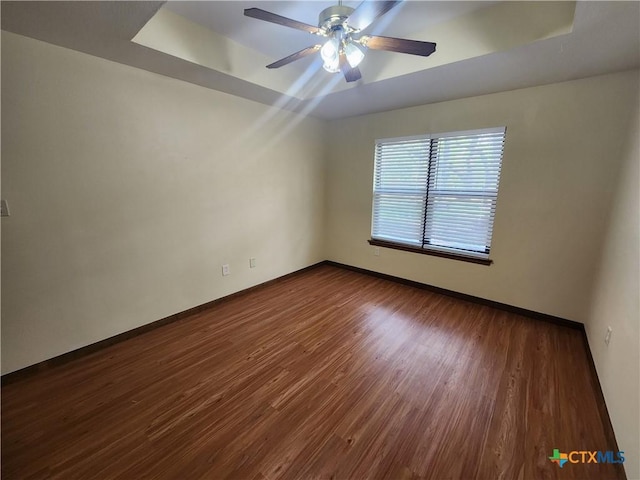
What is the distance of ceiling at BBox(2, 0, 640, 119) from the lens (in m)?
1.54

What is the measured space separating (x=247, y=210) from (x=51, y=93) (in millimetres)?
1790

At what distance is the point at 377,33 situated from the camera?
2.26m

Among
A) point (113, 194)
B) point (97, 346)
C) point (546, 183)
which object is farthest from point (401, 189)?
point (97, 346)

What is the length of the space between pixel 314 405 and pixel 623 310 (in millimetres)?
1922

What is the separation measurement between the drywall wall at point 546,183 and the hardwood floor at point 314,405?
0.43 metres

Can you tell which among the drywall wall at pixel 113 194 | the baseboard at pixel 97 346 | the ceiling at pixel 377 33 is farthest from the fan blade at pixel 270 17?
the baseboard at pixel 97 346

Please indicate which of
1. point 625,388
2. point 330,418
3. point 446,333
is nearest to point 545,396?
point 625,388

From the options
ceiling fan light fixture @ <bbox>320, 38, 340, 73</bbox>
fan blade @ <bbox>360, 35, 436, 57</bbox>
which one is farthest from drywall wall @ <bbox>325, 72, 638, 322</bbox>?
ceiling fan light fixture @ <bbox>320, 38, 340, 73</bbox>

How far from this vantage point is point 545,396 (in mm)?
1719

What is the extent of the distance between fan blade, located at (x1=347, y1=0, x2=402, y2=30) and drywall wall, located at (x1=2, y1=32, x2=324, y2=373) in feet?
5.90

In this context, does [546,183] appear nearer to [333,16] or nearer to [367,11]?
[367,11]

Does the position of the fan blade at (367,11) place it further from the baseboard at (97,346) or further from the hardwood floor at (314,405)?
the baseboard at (97,346)

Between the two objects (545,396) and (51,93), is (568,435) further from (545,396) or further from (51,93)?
(51,93)

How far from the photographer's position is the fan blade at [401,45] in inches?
58.4
